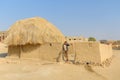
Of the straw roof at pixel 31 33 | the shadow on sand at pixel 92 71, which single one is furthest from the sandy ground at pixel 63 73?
the straw roof at pixel 31 33

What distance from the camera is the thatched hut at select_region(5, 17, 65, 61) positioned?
14987 millimetres

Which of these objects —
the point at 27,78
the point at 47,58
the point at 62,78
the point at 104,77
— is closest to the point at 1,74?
the point at 27,78

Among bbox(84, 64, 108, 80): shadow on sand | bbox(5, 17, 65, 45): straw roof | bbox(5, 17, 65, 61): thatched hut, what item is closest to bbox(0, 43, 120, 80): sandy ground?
bbox(84, 64, 108, 80): shadow on sand

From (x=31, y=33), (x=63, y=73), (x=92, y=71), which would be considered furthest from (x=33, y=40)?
(x=92, y=71)

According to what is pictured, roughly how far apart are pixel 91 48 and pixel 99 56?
2.31 ft

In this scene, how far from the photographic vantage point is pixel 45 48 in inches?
596

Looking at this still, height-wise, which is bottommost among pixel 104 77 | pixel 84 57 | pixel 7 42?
pixel 104 77

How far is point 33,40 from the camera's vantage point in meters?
15.8

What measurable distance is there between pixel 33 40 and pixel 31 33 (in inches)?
27.1

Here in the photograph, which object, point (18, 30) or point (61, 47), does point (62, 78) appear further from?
point (18, 30)

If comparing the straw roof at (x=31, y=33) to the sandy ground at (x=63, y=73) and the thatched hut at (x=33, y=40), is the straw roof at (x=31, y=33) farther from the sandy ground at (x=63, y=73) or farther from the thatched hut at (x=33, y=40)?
the sandy ground at (x=63, y=73)

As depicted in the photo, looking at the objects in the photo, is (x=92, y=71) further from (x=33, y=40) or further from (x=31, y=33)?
(x=31, y=33)

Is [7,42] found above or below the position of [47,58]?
above

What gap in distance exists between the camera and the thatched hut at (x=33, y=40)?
590 inches
